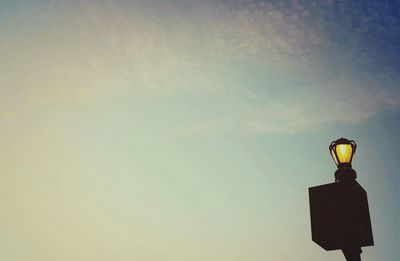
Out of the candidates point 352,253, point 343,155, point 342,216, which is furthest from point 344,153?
point 352,253

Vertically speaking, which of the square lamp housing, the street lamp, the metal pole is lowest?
the metal pole

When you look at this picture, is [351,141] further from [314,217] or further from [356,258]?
[356,258]

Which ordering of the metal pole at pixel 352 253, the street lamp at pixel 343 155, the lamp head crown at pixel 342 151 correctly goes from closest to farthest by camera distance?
the metal pole at pixel 352 253 < the street lamp at pixel 343 155 < the lamp head crown at pixel 342 151

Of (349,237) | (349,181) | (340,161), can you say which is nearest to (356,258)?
(349,237)

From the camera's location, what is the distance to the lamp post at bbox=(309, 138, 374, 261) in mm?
3754

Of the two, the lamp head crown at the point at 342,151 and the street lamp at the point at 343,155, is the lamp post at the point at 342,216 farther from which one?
the lamp head crown at the point at 342,151

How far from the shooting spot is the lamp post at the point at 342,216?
3.75 metres

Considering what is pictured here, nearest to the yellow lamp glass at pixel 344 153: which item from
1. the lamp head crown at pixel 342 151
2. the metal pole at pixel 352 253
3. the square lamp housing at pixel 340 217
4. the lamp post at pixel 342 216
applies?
the lamp head crown at pixel 342 151

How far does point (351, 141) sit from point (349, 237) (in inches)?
51.2

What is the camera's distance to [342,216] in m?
3.84

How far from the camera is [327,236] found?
3.85 metres

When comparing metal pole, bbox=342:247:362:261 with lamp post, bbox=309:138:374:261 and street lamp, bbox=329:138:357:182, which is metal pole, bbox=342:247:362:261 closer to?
lamp post, bbox=309:138:374:261

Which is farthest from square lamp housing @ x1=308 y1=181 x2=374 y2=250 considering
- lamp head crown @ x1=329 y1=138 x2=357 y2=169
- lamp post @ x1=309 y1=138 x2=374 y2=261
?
lamp head crown @ x1=329 y1=138 x2=357 y2=169

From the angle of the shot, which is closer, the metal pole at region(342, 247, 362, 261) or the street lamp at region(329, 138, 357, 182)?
the metal pole at region(342, 247, 362, 261)
